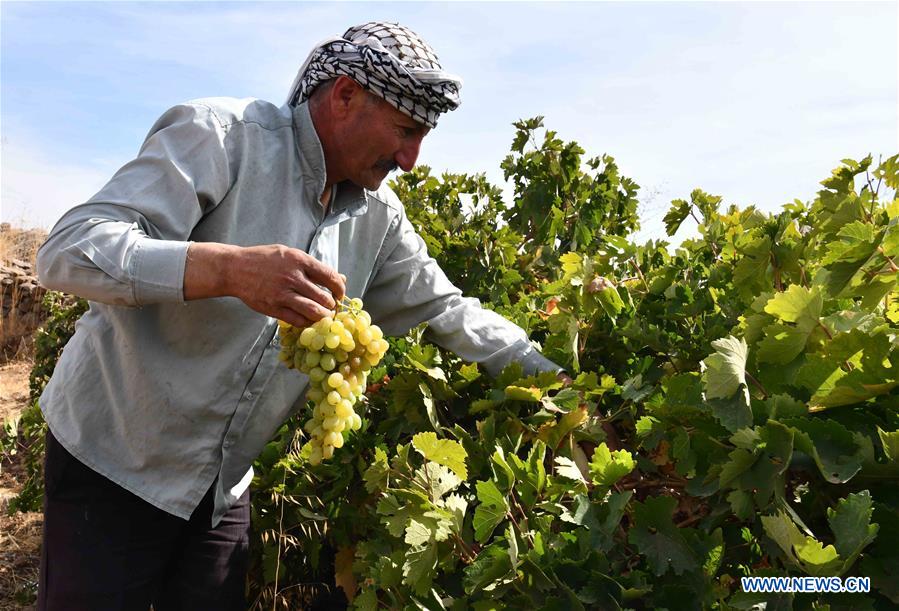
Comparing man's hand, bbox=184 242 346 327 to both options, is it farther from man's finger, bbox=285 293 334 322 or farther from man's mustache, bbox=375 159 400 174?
man's mustache, bbox=375 159 400 174

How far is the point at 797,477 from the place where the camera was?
154 centimetres

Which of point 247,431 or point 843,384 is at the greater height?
point 843,384

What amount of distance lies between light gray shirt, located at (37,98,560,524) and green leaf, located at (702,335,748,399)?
96 cm

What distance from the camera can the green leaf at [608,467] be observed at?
1672 millimetres

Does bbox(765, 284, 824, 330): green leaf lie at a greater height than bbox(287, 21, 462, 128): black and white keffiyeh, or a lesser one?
lesser

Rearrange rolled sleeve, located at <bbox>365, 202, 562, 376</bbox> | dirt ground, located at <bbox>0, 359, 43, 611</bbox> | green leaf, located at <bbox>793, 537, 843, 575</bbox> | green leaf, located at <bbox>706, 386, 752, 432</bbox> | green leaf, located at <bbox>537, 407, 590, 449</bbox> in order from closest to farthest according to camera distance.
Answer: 1. green leaf, located at <bbox>793, 537, 843, 575</bbox>
2. green leaf, located at <bbox>706, 386, 752, 432</bbox>
3. green leaf, located at <bbox>537, 407, 590, 449</bbox>
4. rolled sleeve, located at <bbox>365, 202, 562, 376</bbox>
5. dirt ground, located at <bbox>0, 359, 43, 611</bbox>

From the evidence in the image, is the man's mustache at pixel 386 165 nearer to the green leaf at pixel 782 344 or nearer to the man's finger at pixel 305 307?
the man's finger at pixel 305 307

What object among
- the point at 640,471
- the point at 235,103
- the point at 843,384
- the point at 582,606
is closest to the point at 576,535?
the point at 582,606

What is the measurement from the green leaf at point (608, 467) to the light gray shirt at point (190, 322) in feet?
2.37

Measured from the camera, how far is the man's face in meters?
2.30

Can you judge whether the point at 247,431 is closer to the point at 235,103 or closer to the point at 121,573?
the point at 121,573

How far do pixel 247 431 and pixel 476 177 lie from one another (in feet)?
8.39

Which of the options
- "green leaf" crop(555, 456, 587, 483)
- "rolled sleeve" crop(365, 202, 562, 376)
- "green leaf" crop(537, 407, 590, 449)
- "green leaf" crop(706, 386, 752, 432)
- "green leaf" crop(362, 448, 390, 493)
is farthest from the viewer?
"rolled sleeve" crop(365, 202, 562, 376)

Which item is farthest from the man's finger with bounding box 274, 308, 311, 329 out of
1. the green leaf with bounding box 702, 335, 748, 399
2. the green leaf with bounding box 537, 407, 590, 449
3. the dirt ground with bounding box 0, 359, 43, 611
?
the dirt ground with bounding box 0, 359, 43, 611
